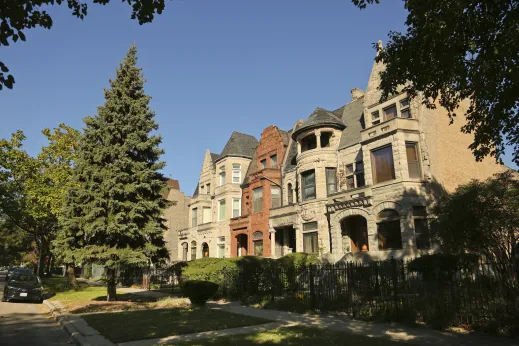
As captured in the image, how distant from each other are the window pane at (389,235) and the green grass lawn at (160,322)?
40.1ft

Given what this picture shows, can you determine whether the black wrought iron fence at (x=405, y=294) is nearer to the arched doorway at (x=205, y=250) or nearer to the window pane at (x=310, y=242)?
the window pane at (x=310, y=242)

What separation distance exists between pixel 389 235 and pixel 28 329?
62.1 feet

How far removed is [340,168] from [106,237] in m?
17.1

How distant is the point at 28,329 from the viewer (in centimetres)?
1242

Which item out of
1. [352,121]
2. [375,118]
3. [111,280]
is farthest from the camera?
[352,121]

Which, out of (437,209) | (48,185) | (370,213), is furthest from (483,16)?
(48,185)

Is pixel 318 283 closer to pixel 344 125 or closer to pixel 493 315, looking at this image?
pixel 493 315

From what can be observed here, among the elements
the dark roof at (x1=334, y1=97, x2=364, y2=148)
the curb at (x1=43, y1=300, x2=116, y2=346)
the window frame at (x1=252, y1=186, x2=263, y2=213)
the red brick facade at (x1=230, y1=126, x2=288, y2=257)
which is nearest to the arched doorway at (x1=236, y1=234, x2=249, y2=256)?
the red brick facade at (x1=230, y1=126, x2=288, y2=257)

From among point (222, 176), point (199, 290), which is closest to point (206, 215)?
point (222, 176)

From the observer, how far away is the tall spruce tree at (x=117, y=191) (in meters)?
19.0

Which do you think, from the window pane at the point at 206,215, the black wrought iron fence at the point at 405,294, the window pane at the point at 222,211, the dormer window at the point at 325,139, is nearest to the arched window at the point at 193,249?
the window pane at the point at 206,215

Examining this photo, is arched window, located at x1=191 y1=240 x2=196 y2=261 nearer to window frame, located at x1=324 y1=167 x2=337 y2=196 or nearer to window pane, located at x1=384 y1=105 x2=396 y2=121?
window frame, located at x1=324 y1=167 x2=337 y2=196

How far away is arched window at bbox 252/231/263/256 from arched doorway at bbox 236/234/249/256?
3.68 meters

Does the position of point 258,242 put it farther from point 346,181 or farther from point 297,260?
point 346,181
